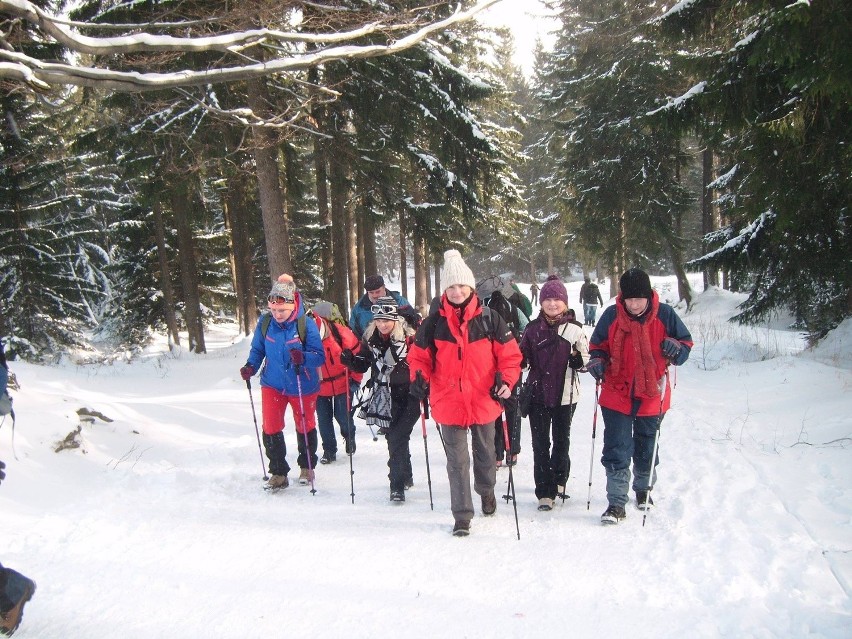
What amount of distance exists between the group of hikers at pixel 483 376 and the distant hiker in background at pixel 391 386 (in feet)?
0.04

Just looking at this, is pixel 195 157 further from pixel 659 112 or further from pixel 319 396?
pixel 659 112

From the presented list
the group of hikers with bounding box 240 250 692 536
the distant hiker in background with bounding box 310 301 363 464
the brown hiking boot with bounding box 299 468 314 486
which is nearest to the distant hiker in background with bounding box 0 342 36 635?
the group of hikers with bounding box 240 250 692 536

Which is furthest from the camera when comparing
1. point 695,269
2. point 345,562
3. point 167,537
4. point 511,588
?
point 695,269

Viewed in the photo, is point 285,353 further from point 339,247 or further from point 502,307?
point 339,247

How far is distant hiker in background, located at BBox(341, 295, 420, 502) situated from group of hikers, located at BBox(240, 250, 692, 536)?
0.01m

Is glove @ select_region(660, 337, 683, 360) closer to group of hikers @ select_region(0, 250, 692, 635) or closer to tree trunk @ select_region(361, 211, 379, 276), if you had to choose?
group of hikers @ select_region(0, 250, 692, 635)

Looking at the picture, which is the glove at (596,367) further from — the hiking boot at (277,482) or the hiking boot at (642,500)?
the hiking boot at (277,482)

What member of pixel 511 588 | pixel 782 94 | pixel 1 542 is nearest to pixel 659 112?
pixel 782 94

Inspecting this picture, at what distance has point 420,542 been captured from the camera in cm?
456

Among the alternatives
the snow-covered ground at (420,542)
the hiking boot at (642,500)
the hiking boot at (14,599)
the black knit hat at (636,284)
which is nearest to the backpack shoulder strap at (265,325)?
the snow-covered ground at (420,542)

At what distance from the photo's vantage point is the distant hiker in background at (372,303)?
647 centimetres

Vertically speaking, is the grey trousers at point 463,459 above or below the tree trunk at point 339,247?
below

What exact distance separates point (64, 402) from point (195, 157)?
5477 mm

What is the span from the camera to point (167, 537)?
15.8 ft
